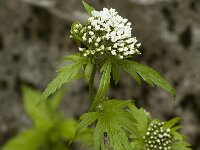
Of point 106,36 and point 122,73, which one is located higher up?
point 122,73

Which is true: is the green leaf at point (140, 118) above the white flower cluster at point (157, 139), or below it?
above

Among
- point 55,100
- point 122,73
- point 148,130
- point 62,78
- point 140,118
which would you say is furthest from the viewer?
point 122,73

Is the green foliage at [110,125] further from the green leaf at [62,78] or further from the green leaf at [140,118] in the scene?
the green leaf at [140,118]

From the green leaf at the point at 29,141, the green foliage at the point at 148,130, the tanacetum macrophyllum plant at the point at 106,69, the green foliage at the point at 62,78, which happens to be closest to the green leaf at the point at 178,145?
the green foliage at the point at 148,130

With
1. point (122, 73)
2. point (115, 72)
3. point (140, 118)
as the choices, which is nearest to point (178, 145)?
point (140, 118)

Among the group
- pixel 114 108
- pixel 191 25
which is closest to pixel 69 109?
pixel 191 25

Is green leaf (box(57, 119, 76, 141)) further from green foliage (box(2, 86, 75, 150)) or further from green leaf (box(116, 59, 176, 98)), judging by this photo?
green leaf (box(116, 59, 176, 98))

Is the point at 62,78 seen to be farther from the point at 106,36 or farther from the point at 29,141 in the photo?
the point at 29,141
